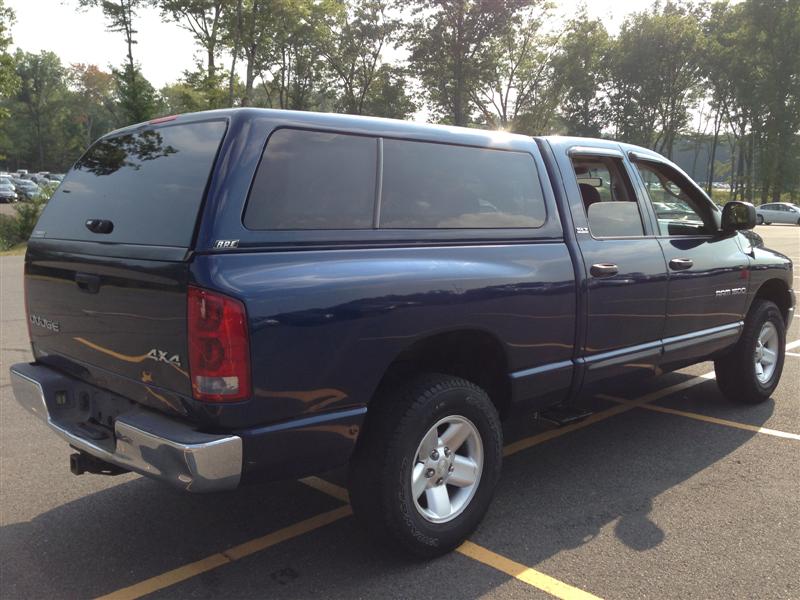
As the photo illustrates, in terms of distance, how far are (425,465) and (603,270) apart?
156 centimetres

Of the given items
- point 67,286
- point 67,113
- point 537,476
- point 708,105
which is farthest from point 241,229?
point 67,113

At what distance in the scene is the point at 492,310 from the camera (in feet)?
10.4

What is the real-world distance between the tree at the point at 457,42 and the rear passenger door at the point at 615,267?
3325 cm

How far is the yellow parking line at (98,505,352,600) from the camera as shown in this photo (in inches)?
110

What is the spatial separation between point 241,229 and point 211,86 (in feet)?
104

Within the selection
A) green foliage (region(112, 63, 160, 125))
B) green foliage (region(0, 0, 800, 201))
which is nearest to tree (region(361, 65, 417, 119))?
green foliage (region(0, 0, 800, 201))

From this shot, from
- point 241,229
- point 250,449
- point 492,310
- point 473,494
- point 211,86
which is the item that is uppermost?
point 211,86

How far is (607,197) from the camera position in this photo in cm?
432

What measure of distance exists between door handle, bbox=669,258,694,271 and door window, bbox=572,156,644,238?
284 millimetres

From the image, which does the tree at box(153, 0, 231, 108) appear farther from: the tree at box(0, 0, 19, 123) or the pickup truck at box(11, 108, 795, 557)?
the pickup truck at box(11, 108, 795, 557)

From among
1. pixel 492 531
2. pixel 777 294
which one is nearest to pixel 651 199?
pixel 777 294

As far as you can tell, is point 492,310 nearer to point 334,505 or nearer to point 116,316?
point 334,505

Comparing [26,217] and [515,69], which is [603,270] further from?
[515,69]

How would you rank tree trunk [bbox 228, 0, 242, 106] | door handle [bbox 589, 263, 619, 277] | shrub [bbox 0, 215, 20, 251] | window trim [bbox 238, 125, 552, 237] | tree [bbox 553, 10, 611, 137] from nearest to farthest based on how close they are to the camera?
window trim [bbox 238, 125, 552, 237]
door handle [bbox 589, 263, 619, 277]
shrub [bbox 0, 215, 20, 251]
tree trunk [bbox 228, 0, 242, 106]
tree [bbox 553, 10, 611, 137]
